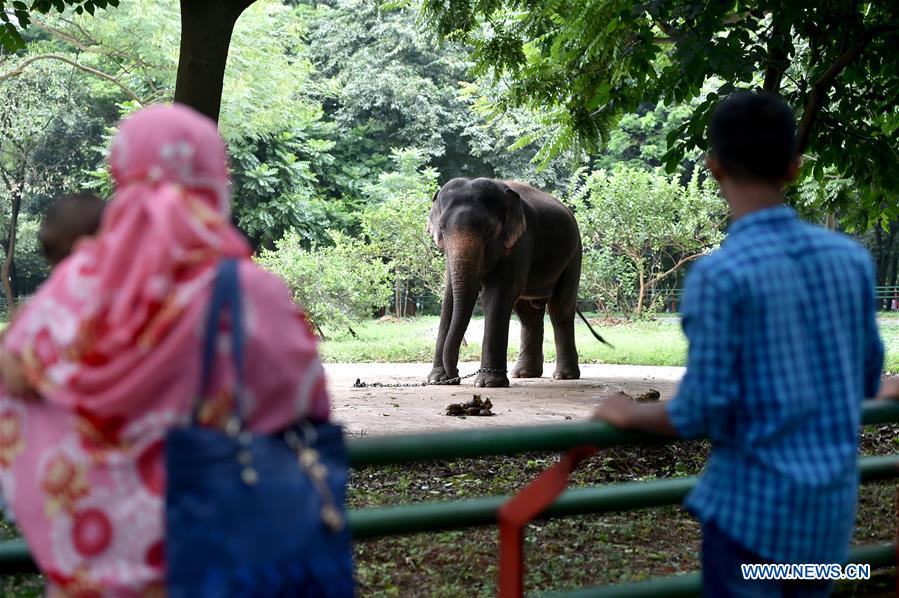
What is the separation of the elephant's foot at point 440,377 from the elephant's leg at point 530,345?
237 centimetres

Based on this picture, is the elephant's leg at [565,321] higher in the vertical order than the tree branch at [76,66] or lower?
lower

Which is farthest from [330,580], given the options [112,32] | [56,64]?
[56,64]

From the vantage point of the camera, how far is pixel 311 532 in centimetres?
188

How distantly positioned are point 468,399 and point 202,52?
5634mm

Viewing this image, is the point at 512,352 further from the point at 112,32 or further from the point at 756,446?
the point at 756,446

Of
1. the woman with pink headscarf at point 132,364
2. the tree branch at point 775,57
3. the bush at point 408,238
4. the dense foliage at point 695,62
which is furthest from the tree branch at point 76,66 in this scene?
the woman with pink headscarf at point 132,364

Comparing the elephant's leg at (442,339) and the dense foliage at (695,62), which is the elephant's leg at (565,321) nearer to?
the elephant's leg at (442,339)

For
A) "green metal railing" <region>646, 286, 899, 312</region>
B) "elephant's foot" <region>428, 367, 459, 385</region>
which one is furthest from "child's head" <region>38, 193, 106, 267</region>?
"green metal railing" <region>646, 286, 899, 312</region>

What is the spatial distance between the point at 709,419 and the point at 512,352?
20360mm

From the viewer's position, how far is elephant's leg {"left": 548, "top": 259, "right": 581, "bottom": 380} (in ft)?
50.6

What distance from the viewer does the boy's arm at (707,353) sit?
7.16ft

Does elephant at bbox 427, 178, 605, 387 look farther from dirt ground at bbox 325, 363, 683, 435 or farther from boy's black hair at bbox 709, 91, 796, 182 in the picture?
boy's black hair at bbox 709, 91, 796, 182

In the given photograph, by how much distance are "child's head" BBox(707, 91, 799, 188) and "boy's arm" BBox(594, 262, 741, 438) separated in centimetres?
25

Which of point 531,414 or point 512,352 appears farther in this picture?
point 512,352
